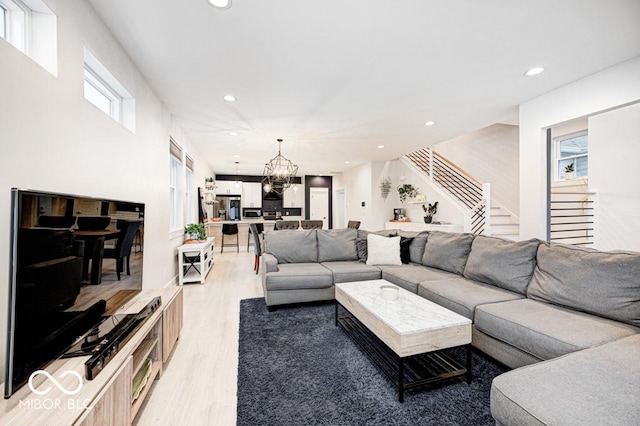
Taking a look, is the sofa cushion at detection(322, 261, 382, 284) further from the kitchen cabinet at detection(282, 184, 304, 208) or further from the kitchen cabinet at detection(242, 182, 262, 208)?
the kitchen cabinet at detection(282, 184, 304, 208)

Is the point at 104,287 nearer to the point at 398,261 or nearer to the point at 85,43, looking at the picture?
the point at 85,43

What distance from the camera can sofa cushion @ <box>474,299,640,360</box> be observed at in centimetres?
158

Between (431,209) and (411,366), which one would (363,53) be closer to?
(411,366)

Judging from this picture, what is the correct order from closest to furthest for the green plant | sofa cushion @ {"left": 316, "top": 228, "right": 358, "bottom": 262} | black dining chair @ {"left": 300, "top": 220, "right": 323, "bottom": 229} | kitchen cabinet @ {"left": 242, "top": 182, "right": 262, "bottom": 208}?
1. sofa cushion @ {"left": 316, "top": 228, "right": 358, "bottom": 262}
2. the green plant
3. black dining chair @ {"left": 300, "top": 220, "right": 323, "bottom": 229}
4. kitchen cabinet @ {"left": 242, "top": 182, "right": 262, "bottom": 208}

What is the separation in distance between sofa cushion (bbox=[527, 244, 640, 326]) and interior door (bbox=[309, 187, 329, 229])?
8.85 meters

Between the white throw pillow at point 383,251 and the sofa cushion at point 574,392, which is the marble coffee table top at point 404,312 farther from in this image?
the white throw pillow at point 383,251

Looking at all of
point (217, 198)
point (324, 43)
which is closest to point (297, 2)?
point (324, 43)

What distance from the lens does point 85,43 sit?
6.09 feet

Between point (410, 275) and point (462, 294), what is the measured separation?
743mm

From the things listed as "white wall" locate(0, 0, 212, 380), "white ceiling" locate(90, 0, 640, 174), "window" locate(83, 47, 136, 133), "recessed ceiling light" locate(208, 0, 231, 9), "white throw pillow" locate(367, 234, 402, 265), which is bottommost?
"white throw pillow" locate(367, 234, 402, 265)

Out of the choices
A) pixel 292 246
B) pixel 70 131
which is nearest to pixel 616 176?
pixel 292 246

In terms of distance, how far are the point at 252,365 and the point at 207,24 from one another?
2.68m

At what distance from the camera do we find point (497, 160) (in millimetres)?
6426

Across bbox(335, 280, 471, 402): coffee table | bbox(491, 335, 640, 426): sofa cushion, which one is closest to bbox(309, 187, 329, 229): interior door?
bbox(335, 280, 471, 402): coffee table
